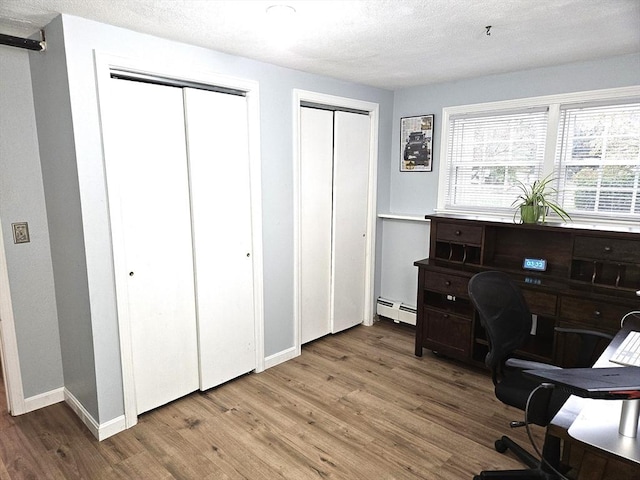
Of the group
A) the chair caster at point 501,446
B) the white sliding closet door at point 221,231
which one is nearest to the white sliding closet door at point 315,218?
the white sliding closet door at point 221,231

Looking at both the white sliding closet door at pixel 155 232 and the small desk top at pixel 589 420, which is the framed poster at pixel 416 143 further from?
the small desk top at pixel 589 420

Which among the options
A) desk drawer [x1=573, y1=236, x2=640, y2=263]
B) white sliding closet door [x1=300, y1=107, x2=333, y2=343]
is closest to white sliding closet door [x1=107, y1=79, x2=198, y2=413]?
white sliding closet door [x1=300, y1=107, x2=333, y2=343]

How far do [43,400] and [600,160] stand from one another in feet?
14.2

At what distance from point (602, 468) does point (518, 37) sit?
227 centimetres

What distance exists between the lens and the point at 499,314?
2.18m

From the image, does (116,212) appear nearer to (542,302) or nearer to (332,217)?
(332,217)

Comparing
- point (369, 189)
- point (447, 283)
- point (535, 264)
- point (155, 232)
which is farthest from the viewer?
point (369, 189)

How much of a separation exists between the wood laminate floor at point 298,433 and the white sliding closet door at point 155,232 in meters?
0.31

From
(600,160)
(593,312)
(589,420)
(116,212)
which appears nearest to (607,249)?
(593,312)

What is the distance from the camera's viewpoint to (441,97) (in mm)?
3740

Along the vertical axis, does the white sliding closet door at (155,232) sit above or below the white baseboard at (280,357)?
above

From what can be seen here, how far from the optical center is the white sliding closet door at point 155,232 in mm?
2369

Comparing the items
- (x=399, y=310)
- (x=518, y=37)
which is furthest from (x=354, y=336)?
(x=518, y=37)

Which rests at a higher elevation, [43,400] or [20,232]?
[20,232]
